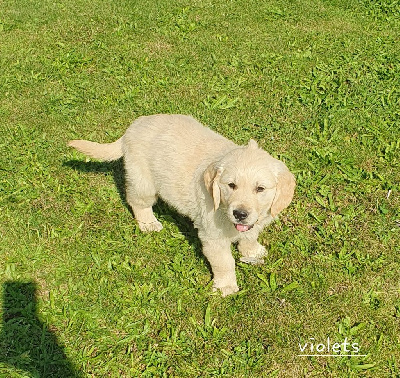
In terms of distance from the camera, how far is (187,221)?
18.2 feet

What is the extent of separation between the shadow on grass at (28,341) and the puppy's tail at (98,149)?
1698mm

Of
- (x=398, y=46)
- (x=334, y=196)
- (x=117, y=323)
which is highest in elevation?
(x=398, y=46)

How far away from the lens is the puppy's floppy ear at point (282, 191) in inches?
153

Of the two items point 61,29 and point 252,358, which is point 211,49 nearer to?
point 61,29

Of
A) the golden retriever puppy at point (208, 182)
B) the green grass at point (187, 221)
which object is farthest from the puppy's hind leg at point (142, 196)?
the green grass at point (187, 221)

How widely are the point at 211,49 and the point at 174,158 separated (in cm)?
505

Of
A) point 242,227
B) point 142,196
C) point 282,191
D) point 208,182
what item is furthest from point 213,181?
point 142,196

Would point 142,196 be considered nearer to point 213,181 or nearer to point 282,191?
point 213,181

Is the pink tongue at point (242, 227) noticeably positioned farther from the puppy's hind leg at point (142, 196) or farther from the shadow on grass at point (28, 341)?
the shadow on grass at point (28, 341)

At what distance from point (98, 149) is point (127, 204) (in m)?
1.11

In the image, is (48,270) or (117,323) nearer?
(117,323)

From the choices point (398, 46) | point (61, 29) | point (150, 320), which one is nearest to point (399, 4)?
point (398, 46)

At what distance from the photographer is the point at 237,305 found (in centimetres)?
452

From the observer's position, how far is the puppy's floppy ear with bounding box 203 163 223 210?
387cm
